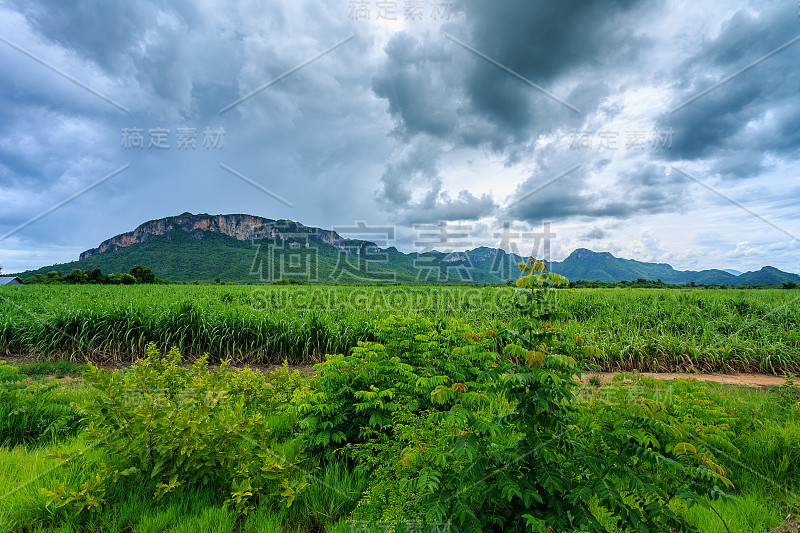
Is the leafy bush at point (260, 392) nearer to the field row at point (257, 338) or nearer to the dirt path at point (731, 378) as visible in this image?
the field row at point (257, 338)

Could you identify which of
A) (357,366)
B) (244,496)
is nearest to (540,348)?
(357,366)

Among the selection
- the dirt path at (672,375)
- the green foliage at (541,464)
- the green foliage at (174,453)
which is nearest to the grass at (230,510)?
the green foliage at (174,453)

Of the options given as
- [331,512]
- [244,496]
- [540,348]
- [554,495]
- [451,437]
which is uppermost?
[540,348]

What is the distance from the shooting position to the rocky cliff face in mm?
106562

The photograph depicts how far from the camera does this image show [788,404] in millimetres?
4883

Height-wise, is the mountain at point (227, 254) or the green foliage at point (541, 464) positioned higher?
the mountain at point (227, 254)

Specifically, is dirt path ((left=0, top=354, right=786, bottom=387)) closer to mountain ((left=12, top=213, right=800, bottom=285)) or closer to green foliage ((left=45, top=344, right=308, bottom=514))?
green foliage ((left=45, top=344, right=308, bottom=514))

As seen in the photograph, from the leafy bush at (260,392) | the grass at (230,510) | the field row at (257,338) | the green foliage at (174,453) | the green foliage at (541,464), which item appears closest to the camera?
the green foliage at (541,464)

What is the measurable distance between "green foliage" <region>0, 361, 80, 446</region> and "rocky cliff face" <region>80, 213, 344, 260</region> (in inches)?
4074

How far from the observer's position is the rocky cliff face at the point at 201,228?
10656cm

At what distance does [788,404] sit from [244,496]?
24.9 feet

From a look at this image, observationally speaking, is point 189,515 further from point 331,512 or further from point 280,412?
point 280,412

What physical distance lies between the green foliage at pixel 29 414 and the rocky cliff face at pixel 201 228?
10348cm

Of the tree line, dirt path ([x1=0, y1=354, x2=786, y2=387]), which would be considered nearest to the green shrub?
dirt path ([x1=0, y1=354, x2=786, y2=387])
